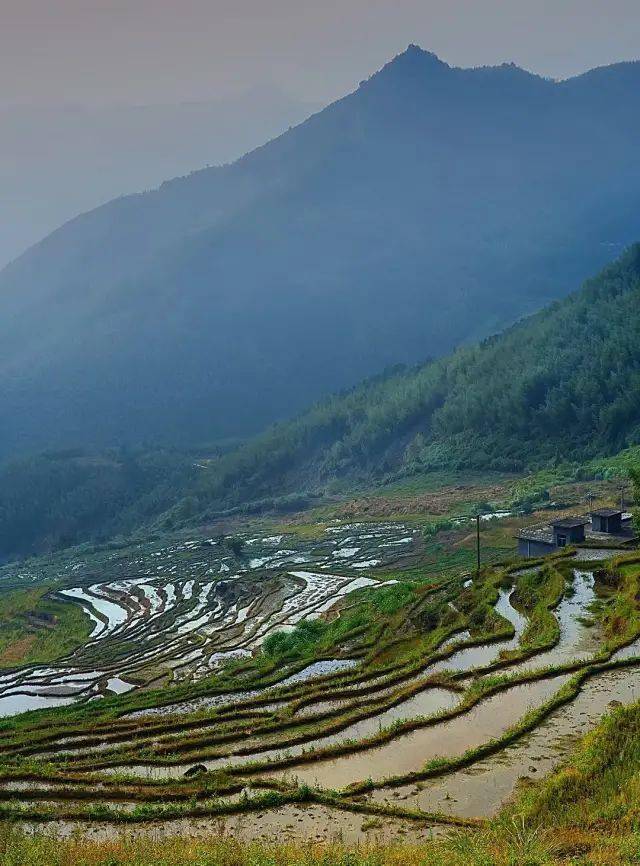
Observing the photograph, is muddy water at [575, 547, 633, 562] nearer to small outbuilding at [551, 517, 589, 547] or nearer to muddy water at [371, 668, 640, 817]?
small outbuilding at [551, 517, 589, 547]

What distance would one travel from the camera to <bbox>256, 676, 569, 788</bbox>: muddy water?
2347 cm

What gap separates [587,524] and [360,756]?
55888 millimetres

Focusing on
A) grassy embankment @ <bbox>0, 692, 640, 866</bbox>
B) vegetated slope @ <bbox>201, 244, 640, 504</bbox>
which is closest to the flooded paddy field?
grassy embankment @ <bbox>0, 692, 640, 866</bbox>

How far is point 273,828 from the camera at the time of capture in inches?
776

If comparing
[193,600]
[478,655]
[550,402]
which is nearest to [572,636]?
[478,655]

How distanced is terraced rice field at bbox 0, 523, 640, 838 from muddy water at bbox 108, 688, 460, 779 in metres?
0.11

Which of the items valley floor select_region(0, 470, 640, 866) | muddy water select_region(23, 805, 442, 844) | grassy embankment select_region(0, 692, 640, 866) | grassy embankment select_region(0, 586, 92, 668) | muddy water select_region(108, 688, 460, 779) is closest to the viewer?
grassy embankment select_region(0, 692, 640, 866)

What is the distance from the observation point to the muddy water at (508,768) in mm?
20703

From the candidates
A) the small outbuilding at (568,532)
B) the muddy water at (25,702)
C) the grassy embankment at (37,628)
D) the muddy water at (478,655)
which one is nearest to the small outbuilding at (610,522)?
the small outbuilding at (568,532)

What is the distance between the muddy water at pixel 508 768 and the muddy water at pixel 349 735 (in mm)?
4414

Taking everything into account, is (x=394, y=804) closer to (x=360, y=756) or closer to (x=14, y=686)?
(x=360, y=756)

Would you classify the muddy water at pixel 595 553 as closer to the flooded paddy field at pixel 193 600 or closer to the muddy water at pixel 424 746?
the flooded paddy field at pixel 193 600

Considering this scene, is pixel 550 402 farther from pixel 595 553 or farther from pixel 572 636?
pixel 572 636

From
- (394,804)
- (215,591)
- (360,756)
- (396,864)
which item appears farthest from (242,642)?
(396,864)
